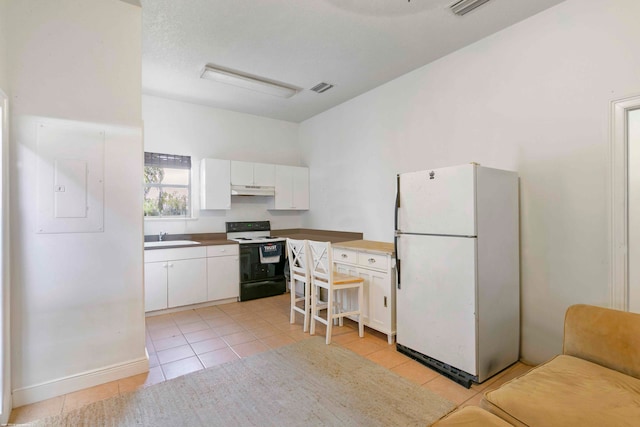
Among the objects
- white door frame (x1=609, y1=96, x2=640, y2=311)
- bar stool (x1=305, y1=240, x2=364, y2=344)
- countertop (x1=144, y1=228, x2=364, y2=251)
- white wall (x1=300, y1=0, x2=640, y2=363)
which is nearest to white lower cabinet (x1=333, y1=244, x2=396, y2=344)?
bar stool (x1=305, y1=240, x2=364, y2=344)

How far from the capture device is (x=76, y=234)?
2270mm

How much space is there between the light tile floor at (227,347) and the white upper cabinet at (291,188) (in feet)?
5.66

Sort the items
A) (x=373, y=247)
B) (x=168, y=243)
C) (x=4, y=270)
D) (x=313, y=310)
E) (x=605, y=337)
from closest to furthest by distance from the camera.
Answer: (x=605, y=337) < (x=4, y=270) < (x=313, y=310) < (x=373, y=247) < (x=168, y=243)

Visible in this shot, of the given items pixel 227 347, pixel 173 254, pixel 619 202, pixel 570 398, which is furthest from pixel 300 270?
pixel 619 202

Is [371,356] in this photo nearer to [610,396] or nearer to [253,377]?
[253,377]

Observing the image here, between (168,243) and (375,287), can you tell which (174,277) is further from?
(375,287)

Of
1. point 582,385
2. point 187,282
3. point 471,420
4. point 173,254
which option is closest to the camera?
point 471,420

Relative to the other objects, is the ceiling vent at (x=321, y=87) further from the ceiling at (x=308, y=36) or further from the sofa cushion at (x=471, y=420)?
the sofa cushion at (x=471, y=420)

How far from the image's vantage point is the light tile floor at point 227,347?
218cm

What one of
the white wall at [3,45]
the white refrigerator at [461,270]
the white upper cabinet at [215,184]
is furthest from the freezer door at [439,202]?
the white wall at [3,45]

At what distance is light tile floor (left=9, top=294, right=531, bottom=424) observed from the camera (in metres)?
2.18

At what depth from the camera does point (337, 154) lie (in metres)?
4.79

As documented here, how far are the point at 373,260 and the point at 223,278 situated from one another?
2.29 metres

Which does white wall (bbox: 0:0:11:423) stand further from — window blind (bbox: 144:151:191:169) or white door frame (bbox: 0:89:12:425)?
window blind (bbox: 144:151:191:169)
